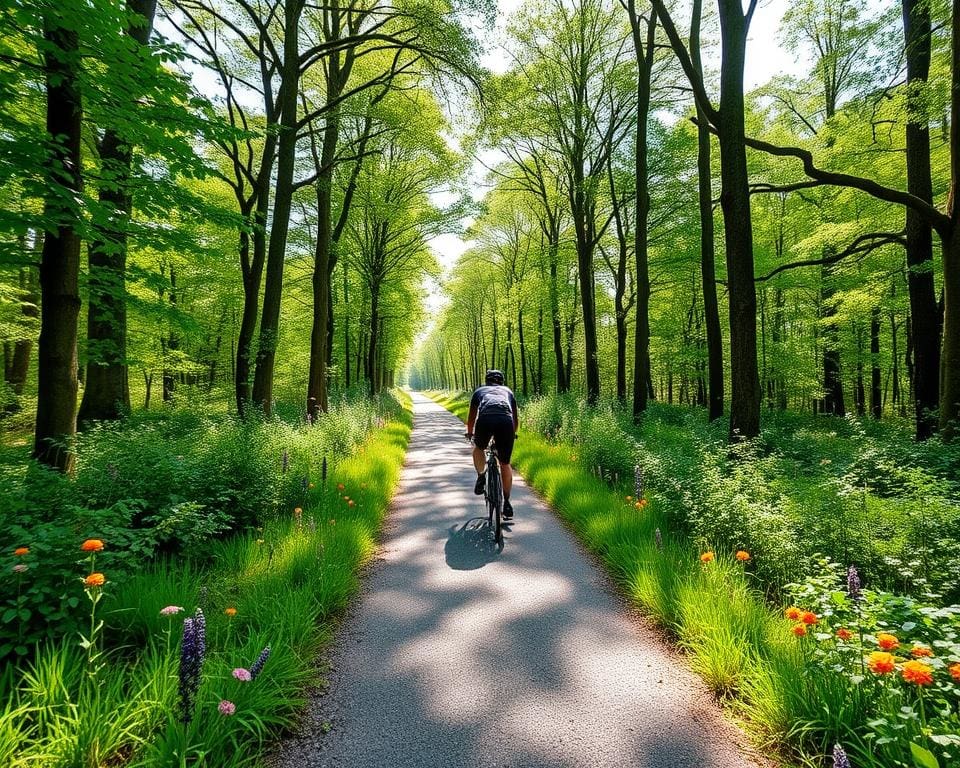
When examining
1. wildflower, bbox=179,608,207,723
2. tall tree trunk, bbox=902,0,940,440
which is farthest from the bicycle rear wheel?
tall tree trunk, bbox=902,0,940,440

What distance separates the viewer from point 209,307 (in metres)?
21.4

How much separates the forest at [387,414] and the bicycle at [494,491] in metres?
1.17

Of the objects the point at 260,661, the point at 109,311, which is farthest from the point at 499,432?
the point at 109,311

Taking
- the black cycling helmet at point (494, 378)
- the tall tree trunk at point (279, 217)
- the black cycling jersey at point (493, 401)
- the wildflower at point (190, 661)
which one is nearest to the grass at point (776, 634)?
the black cycling jersey at point (493, 401)

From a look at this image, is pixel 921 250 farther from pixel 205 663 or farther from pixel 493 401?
pixel 205 663

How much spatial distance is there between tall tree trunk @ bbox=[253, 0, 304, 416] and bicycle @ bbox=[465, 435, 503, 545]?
18.6ft

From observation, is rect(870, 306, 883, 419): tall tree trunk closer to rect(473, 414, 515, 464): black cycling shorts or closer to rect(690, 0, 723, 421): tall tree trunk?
rect(690, 0, 723, 421): tall tree trunk

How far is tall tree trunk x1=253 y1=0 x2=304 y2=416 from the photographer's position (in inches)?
335

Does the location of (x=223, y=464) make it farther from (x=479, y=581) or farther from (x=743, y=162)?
(x=743, y=162)

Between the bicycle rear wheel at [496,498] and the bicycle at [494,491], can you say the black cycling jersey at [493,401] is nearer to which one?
the bicycle at [494,491]

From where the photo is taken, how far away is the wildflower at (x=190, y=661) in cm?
170

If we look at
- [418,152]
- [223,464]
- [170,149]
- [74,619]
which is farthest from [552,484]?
[418,152]

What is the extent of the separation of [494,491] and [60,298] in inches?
219

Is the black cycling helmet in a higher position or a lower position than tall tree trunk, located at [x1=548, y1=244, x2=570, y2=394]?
lower
